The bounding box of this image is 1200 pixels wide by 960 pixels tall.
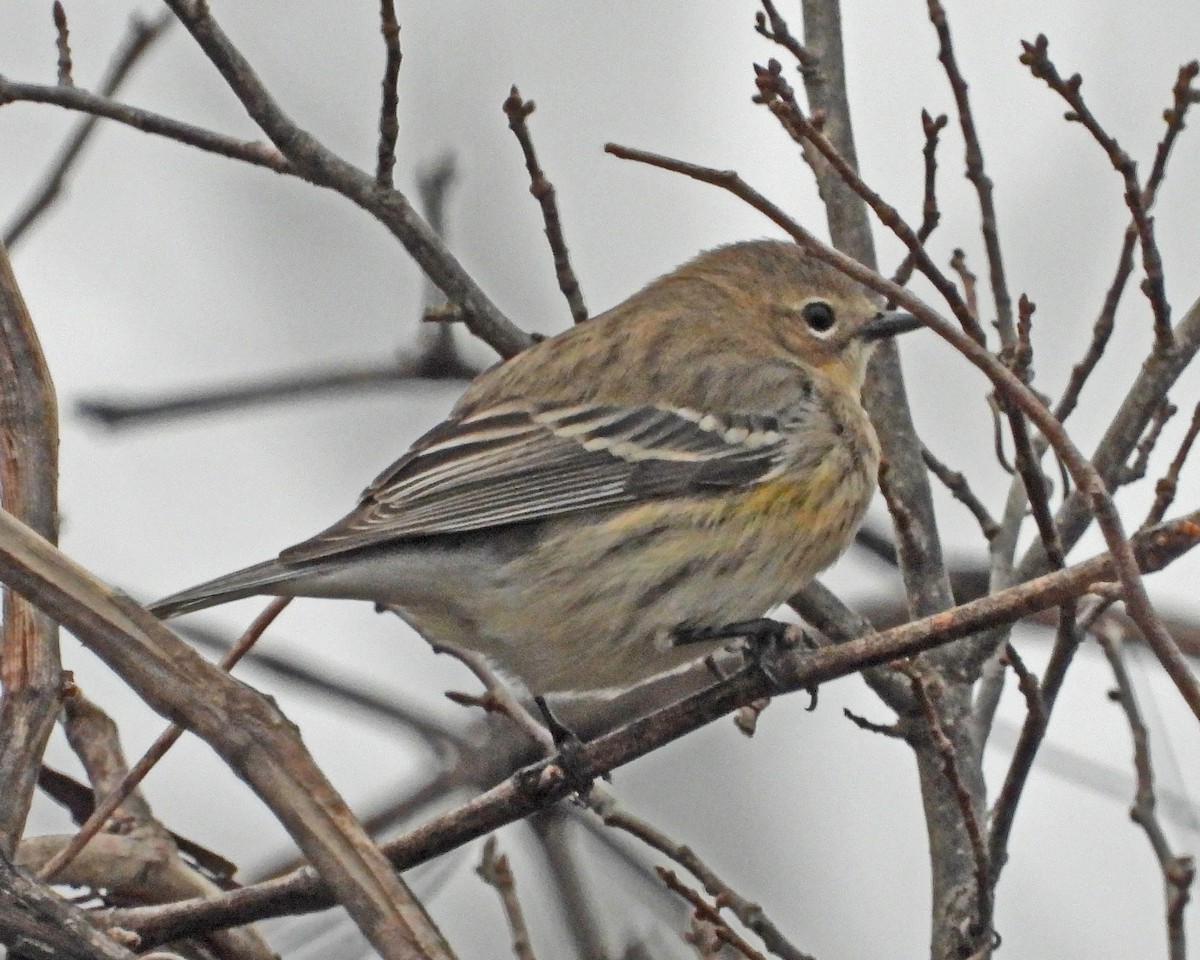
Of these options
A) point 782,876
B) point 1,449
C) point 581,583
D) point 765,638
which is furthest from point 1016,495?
point 782,876

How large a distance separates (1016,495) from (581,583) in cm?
142

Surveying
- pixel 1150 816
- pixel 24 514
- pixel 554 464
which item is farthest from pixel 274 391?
pixel 1150 816

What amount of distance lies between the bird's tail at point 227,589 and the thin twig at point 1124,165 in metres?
2.35

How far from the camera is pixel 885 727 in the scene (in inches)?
173

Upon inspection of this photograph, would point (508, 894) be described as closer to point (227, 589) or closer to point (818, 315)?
point (227, 589)

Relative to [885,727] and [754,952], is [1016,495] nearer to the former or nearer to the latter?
[885,727]

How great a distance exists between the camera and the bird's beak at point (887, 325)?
5984 millimetres

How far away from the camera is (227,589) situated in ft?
13.6

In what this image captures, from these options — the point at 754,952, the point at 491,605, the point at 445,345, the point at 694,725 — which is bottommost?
the point at 754,952

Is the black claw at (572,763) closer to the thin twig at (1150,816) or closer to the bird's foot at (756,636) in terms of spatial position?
the bird's foot at (756,636)

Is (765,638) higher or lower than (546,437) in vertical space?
lower

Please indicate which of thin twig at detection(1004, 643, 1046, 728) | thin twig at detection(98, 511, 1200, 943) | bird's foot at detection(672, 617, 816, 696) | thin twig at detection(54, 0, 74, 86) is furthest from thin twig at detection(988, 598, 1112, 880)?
thin twig at detection(54, 0, 74, 86)

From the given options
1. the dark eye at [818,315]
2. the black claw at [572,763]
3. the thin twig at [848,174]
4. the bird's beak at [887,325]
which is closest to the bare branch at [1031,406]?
the thin twig at [848,174]

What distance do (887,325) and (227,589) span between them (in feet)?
9.50
